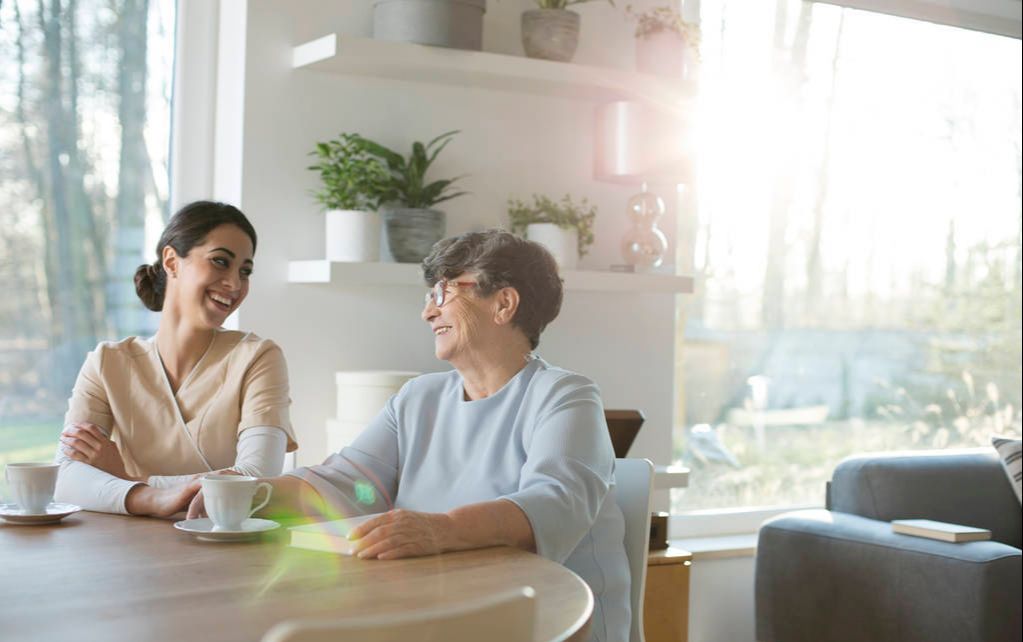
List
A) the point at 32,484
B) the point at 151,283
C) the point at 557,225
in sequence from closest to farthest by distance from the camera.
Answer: the point at 32,484 → the point at 151,283 → the point at 557,225

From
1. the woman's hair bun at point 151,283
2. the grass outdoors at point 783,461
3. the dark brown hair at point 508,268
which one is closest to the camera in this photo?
the dark brown hair at point 508,268

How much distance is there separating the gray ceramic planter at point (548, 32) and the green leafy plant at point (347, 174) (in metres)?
0.60

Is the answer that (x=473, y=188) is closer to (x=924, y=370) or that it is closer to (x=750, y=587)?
(x=750, y=587)

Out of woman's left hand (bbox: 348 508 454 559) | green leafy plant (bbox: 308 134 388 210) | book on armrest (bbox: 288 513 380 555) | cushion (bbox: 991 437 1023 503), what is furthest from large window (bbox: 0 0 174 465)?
cushion (bbox: 991 437 1023 503)

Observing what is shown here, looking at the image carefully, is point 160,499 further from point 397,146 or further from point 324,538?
point 397,146

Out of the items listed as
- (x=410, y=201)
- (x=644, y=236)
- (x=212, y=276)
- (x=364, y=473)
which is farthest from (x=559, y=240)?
(x=364, y=473)

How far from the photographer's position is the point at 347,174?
3082 millimetres

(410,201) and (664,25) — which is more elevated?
(664,25)

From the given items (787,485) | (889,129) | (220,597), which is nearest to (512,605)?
(220,597)

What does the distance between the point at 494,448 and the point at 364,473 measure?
0.87ft

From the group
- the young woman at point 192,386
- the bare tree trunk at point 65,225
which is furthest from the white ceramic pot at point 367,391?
the bare tree trunk at point 65,225

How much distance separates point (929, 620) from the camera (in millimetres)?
3111

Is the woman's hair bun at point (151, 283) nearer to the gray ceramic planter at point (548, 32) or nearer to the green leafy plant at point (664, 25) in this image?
the gray ceramic planter at point (548, 32)

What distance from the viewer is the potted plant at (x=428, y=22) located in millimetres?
3094
